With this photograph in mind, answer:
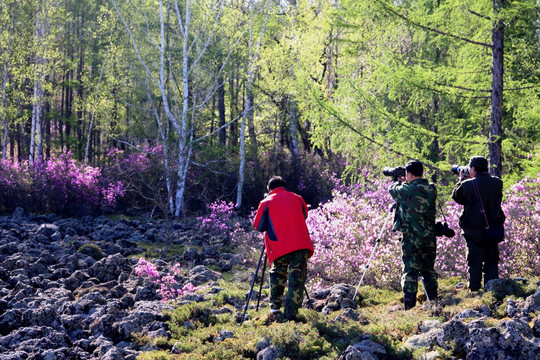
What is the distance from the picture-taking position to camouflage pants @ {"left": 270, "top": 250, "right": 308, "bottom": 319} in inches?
274

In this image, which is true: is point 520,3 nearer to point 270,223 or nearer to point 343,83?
point 343,83

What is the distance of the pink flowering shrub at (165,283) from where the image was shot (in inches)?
355

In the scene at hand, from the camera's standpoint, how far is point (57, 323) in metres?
7.08

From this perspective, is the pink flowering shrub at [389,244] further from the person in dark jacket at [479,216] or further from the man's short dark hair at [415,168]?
the man's short dark hair at [415,168]

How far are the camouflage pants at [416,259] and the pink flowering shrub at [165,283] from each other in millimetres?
3882

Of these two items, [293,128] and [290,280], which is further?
[293,128]

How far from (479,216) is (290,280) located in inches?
102

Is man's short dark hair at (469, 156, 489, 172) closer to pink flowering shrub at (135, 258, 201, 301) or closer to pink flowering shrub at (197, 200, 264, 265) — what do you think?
pink flowering shrub at (135, 258, 201, 301)

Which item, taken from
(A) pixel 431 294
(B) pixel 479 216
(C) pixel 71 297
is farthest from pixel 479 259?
(C) pixel 71 297

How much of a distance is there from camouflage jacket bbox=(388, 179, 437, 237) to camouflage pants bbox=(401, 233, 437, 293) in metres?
0.10

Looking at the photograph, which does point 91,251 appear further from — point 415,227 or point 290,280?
point 415,227

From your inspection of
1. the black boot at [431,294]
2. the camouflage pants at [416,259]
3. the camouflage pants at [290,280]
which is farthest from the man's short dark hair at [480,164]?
the camouflage pants at [290,280]

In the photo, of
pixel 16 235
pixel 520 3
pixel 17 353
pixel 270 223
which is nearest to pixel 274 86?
pixel 16 235

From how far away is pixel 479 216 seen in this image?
695 cm
